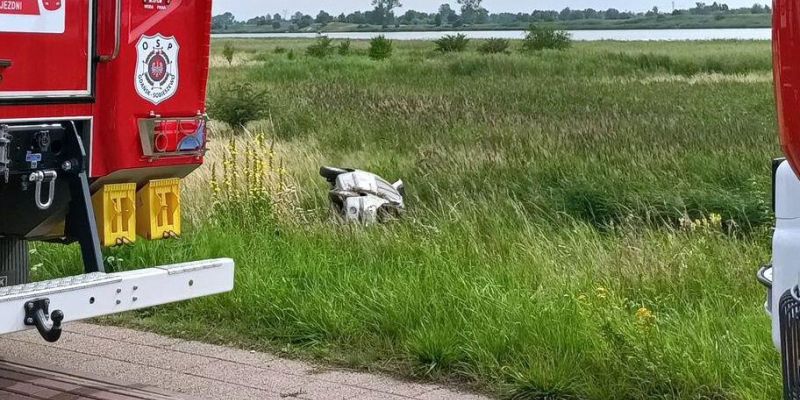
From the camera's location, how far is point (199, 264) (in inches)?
192

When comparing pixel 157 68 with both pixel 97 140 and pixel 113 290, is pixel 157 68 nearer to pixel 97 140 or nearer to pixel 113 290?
pixel 97 140

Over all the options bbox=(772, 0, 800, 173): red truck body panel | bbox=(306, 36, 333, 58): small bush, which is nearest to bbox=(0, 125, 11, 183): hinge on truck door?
bbox=(772, 0, 800, 173): red truck body panel

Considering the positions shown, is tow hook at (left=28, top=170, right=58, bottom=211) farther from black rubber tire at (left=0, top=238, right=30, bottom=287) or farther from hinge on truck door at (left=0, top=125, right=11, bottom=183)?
black rubber tire at (left=0, top=238, right=30, bottom=287)

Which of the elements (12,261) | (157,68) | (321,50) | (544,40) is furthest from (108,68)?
(544,40)

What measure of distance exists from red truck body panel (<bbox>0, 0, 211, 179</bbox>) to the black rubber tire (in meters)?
0.82

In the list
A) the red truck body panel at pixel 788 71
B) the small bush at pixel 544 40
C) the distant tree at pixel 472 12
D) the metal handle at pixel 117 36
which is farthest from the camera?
the distant tree at pixel 472 12

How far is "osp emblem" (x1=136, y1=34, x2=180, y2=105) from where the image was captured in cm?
509

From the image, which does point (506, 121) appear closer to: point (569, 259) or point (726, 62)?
point (569, 259)

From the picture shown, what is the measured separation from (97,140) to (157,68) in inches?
18.0

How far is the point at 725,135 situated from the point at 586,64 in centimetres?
2560

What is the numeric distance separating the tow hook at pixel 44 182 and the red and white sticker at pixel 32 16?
0.59m

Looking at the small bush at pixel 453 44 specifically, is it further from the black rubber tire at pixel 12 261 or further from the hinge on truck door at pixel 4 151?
the hinge on truck door at pixel 4 151

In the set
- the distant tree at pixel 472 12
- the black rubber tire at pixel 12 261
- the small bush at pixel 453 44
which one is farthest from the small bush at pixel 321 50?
the distant tree at pixel 472 12

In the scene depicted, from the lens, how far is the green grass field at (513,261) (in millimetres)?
5254
